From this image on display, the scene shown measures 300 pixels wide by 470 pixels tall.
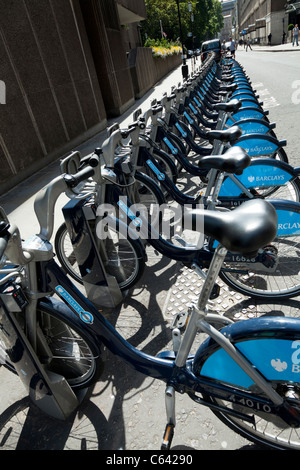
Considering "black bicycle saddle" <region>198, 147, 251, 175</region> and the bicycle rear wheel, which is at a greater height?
"black bicycle saddle" <region>198, 147, 251, 175</region>

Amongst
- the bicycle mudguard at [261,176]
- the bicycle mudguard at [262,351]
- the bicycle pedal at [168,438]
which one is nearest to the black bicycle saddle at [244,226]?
the bicycle mudguard at [262,351]

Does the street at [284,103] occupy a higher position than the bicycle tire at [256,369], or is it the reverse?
the bicycle tire at [256,369]

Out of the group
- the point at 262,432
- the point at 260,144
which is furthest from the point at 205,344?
the point at 260,144

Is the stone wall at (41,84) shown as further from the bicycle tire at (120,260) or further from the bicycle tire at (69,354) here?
the bicycle tire at (69,354)

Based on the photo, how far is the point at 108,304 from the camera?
284cm

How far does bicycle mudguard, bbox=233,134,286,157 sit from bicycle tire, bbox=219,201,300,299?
4.14 feet

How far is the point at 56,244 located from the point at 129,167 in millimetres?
1098

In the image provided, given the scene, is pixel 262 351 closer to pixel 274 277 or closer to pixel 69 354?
pixel 69 354

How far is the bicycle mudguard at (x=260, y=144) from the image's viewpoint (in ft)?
11.8

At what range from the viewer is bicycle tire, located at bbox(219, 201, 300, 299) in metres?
2.50

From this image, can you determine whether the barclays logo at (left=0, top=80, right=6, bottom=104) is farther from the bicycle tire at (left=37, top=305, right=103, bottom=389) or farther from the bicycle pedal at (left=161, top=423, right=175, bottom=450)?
the bicycle pedal at (left=161, top=423, right=175, bottom=450)

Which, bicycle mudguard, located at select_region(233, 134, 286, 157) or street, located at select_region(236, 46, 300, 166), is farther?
street, located at select_region(236, 46, 300, 166)

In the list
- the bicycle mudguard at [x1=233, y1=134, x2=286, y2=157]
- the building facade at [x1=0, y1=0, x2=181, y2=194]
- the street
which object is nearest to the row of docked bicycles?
the bicycle mudguard at [x1=233, y1=134, x2=286, y2=157]
